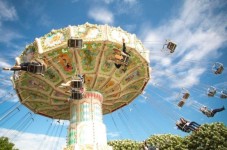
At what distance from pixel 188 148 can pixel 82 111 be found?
13.2 metres

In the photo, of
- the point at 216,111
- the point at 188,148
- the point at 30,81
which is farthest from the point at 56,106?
the point at 188,148

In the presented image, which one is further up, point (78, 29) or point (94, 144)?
point (78, 29)

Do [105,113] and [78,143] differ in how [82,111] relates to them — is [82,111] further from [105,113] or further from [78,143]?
[105,113]

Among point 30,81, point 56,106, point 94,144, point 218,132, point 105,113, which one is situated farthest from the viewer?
point 218,132

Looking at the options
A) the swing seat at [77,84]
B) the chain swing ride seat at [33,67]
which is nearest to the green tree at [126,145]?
the swing seat at [77,84]

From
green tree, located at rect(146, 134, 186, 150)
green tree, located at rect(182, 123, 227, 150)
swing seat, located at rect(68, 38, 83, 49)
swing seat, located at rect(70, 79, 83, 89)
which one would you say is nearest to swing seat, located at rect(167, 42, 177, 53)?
swing seat, located at rect(68, 38, 83, 49)

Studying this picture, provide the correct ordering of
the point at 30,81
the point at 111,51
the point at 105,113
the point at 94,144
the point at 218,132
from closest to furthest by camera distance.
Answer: the point at 94,144 → the point at 111,51 → the point at 30,81 → the point at 105,113 → the point at 218,132

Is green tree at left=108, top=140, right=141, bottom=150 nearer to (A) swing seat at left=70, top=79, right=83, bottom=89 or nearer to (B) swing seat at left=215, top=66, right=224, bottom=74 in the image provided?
(B) swing seat at left=215, top=66, right=224, bottom=74

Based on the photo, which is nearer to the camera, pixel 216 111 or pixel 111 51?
pixel 111 51

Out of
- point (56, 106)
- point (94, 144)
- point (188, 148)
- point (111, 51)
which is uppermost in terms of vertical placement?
point (111, 51)

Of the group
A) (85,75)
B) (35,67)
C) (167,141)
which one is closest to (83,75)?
(85,75)

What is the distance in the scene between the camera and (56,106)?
19.1 metres

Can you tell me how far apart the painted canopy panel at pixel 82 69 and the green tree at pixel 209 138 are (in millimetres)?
8510

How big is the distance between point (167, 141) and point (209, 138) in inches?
186
